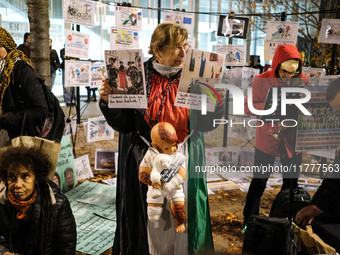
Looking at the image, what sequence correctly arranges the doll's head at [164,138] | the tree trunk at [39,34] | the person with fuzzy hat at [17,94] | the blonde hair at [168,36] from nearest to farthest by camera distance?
the doll's head at [164,138] < the blonde hair at [168,36] < the person with fuzzy hat at [17,94] < the tree trunk at [39,34]

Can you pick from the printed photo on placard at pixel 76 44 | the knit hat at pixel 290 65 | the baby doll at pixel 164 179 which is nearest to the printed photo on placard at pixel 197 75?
the baby doll at pixel 164 179

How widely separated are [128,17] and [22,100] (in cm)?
287

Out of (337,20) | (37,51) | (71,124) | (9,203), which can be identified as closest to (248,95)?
(9,203)

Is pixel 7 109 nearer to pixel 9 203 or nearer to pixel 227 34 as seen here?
pixel 9 203

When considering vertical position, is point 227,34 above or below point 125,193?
above

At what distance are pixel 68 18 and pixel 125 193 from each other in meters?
2.98

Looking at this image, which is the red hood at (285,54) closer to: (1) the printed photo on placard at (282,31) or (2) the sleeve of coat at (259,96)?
(2) the sleeve of coat at (259,96)

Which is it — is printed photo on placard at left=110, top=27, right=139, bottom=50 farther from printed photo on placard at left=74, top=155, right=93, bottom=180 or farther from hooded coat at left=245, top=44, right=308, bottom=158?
hooded coat at left=245, top=44, right=308, bottom=158

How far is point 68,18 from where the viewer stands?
13.4 ft

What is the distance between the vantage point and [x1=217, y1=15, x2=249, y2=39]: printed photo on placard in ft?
16.1

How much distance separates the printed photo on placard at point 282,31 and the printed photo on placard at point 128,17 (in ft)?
6.11

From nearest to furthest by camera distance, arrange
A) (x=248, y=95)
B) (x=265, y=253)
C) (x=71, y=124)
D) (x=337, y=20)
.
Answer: (x=248, y=95) → (x=265, y=253) → (x=337, y=20) → (x=71, y=124)

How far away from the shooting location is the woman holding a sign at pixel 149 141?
1668 millimetres

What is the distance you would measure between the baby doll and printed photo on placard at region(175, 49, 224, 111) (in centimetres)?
17
